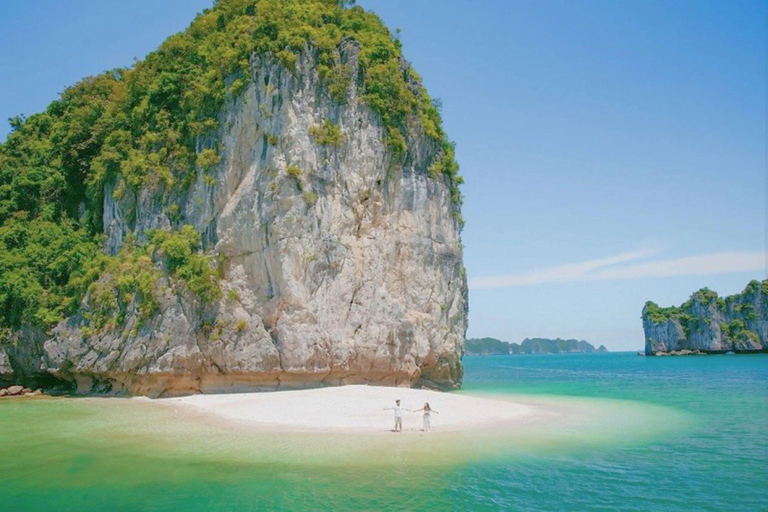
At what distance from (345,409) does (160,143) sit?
61.8 ft

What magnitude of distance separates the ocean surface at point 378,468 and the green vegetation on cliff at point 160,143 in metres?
9.94

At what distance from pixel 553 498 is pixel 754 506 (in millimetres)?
3816

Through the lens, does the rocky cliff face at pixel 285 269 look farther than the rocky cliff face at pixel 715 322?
No

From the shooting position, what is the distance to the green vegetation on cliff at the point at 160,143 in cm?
2841

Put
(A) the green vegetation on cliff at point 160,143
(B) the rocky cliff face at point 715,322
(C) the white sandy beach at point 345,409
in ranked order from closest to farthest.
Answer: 1. (C) the white sandy beach at point 345,409
2. (A) the green vegetation on cliff at point 160,143
3. (B) the rocky cliff face at point 715,322

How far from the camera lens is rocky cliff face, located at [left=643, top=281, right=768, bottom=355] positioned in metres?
95.9

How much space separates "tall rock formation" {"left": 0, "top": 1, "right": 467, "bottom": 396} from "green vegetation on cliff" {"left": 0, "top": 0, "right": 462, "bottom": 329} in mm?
275

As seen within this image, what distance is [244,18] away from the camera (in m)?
29.8

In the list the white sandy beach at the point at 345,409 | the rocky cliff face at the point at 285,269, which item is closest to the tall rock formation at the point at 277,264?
the rocky cliff face at the point at 285,269

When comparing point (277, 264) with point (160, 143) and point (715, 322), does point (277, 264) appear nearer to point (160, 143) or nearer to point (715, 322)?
point (160, 143)

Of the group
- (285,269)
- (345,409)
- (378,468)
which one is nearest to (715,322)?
(285,269)

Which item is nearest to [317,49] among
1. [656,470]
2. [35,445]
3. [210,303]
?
[210,303]

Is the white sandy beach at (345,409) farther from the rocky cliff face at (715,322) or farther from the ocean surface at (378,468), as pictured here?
the rocky cliff face at (715,322)

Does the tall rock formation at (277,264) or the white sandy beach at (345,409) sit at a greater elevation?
the tall rock formation at (277,264)
